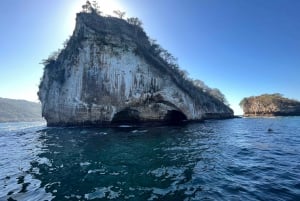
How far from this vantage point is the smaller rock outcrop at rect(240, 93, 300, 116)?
100562mm

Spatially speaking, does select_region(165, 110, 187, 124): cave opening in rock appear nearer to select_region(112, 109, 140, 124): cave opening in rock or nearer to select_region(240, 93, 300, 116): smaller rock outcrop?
select_region(112, 109, 140, 124): cave opening in rock

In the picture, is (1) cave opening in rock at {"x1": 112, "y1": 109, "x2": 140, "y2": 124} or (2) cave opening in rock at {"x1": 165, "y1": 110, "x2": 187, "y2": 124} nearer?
(1) cave opening in rock at {"x1": 112, "y1": 109, "x2": 140, "y2": 124}

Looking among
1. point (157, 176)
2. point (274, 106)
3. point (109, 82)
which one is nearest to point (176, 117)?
point (109, 82)

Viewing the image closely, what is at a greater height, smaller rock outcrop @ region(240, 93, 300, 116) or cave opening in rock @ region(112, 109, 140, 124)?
smaller rock outcrop @ region(240, 93, 300, 116)

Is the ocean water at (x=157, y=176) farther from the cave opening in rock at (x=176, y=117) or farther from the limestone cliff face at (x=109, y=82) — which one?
the cave opening in rock at (x=176, y=117)

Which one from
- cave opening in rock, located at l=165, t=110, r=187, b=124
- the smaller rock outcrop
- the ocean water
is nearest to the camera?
the ocean water

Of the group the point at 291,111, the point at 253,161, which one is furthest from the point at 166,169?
the point at 291,111

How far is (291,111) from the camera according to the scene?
100 metres

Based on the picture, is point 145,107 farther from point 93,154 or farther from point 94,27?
point 93,154

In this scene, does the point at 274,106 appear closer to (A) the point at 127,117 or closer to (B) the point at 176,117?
(B) the point at 176,117

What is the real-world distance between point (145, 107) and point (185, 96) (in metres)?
11.1

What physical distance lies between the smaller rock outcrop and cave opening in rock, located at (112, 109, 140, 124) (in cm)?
7889

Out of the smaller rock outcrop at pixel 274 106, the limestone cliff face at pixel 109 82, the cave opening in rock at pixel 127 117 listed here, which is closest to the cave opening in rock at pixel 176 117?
the limestone cliff face at pixel 109 82

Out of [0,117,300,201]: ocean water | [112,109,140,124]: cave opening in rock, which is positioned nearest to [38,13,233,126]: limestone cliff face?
[112,109,140,124]: cave opening in rock
